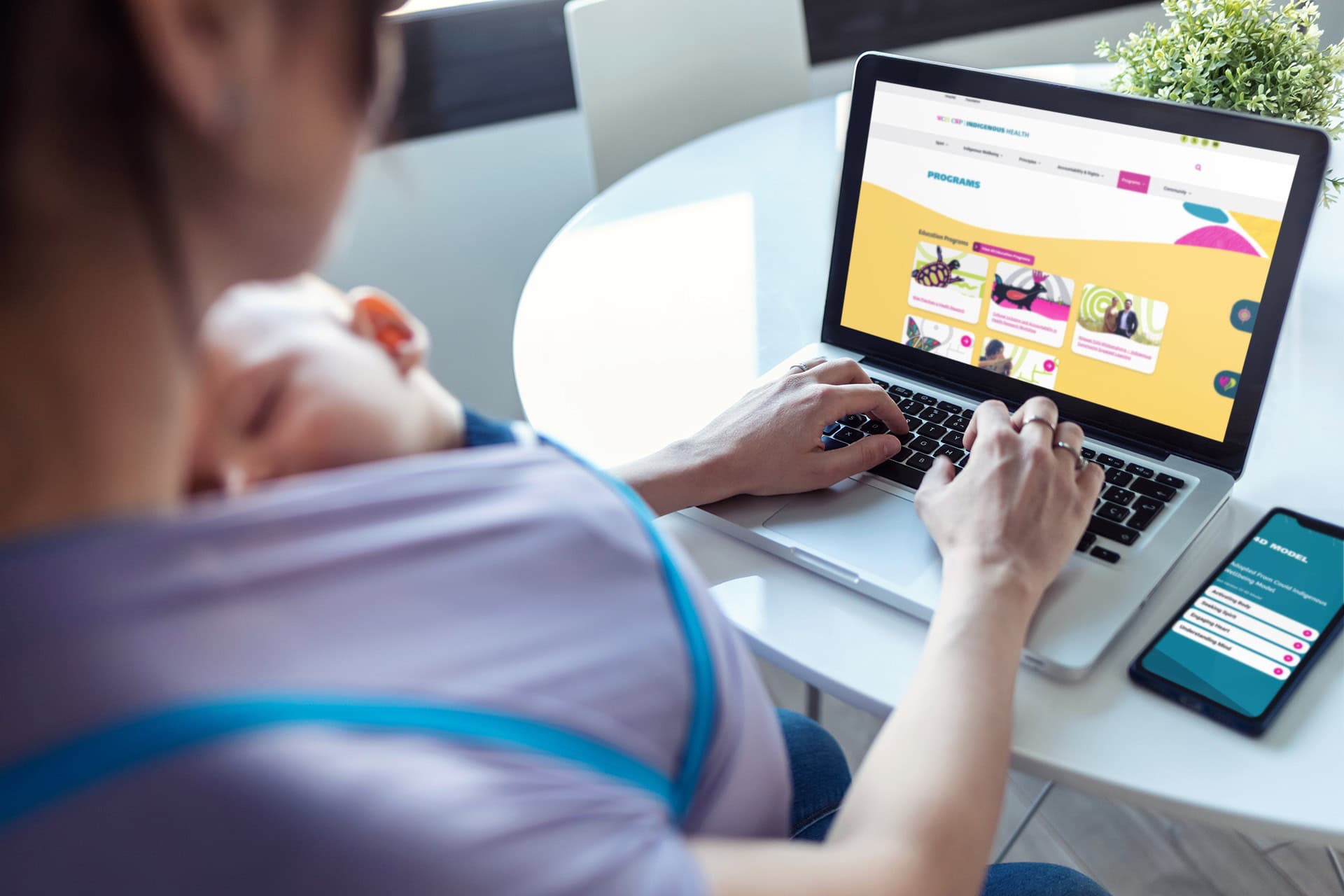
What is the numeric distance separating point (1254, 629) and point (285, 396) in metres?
0.69

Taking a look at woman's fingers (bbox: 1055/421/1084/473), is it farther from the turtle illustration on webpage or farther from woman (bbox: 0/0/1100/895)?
woman (bbox: 0/0/1100/895)

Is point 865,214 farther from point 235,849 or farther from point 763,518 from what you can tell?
point 235,849

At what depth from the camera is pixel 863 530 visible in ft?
2.91

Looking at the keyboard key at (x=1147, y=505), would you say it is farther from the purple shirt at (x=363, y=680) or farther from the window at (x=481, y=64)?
the window at (x=481, y=64)

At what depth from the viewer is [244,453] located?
564 millimetres

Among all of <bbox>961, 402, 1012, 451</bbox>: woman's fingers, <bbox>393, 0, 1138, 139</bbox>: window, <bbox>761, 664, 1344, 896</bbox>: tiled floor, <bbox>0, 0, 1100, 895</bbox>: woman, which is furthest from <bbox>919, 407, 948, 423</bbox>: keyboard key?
<bbox>393, 0, 1138, 139</bbox>: window

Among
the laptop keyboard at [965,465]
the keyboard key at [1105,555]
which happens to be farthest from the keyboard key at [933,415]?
the keyboard key at [1105,555]

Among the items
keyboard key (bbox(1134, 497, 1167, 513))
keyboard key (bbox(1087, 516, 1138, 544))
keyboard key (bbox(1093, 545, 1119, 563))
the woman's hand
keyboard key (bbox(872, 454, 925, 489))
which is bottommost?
keyboard key (bbox(1093, 545, 1119, 563))

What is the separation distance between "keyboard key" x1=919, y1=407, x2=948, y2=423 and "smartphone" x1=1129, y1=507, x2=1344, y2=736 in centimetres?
28

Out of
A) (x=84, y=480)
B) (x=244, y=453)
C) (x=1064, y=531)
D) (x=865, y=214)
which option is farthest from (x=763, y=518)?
(x=84, y=480)

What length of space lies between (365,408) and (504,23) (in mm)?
1742

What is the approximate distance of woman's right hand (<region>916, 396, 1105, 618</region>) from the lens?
2.46 ft

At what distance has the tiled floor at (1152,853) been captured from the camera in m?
1.47

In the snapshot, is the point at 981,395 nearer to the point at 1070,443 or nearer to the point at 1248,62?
the point at 1070,443
